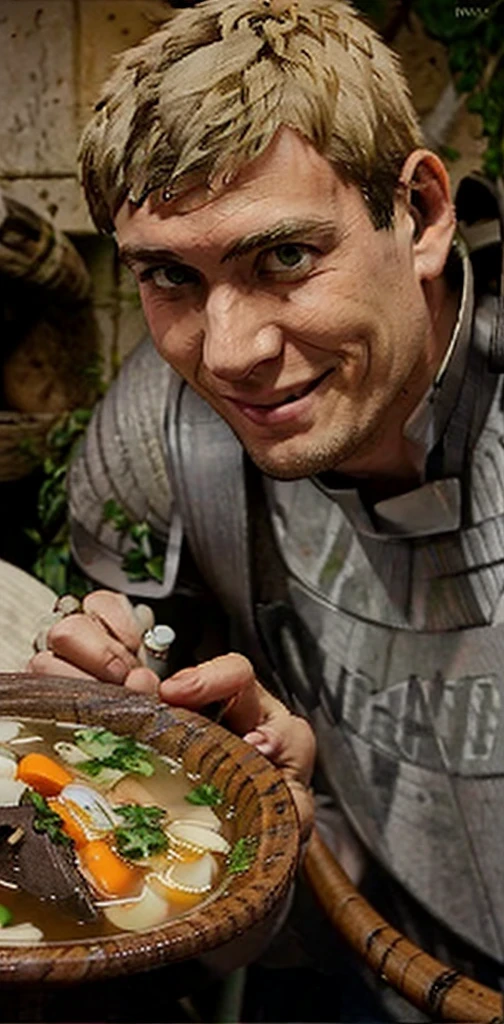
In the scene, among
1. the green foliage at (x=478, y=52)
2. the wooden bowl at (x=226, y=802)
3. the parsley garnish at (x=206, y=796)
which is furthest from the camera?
the green foliage at (x=478, y=52)

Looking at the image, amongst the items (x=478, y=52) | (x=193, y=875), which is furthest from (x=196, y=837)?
(x=478, y=52)

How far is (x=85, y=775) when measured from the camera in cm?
71

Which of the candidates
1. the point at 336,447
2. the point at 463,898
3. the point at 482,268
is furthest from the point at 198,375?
the point at 463,898

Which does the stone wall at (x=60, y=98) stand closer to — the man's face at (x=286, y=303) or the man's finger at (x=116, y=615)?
the man's face at (x=286, y=303)

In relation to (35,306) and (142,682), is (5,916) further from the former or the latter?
(35,306)

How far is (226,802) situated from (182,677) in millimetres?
79

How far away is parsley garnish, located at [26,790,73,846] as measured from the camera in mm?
645

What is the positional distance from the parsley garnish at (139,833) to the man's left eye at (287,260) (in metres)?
0.29

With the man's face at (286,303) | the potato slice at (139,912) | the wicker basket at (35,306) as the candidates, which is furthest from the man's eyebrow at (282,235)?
the potato slice at (139,912)

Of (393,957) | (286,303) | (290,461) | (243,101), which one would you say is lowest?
(393,957)

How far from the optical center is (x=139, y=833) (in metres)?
0.69

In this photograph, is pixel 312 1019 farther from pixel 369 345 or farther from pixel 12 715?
pixel 369 345

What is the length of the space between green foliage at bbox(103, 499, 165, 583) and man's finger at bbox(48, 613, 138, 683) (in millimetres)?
80

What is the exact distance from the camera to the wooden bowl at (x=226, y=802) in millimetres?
599
